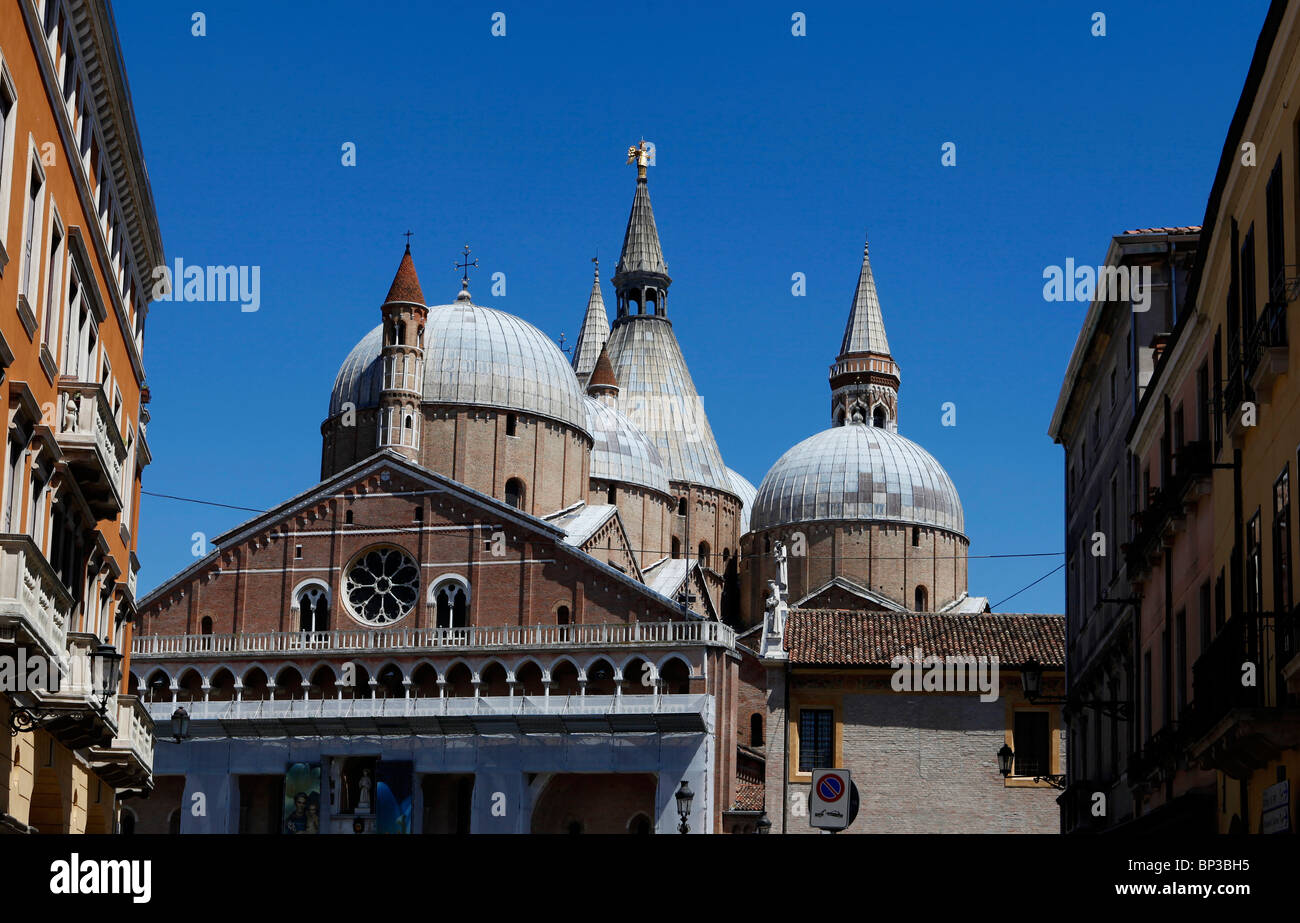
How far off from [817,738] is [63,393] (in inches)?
1162

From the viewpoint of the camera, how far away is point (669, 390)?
83938 mm

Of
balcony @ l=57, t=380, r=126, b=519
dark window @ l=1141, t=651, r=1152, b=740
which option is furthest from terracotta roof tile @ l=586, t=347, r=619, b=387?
balcony @ l=57, t=380, r=126, b=519

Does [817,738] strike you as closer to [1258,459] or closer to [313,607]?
[313,607]

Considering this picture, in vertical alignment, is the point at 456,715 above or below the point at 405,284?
below

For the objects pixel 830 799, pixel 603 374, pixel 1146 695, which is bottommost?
pixel 830 799

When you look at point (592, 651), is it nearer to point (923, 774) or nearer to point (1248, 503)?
point (923, 774)

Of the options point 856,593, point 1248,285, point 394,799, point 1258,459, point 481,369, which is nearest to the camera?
point 1258,459

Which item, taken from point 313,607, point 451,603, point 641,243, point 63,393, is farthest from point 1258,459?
point 641,243

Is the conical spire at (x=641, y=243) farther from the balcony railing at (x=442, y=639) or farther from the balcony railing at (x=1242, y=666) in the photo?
the balcony railing at (x=1242, y=666)

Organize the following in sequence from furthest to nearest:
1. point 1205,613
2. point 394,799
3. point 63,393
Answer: point 394,799
point 1205,613
point 63,393

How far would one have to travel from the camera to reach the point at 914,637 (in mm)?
49719

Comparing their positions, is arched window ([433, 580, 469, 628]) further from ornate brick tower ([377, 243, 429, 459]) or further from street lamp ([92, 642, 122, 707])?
street lamp ([92, 642, 122, 707])
